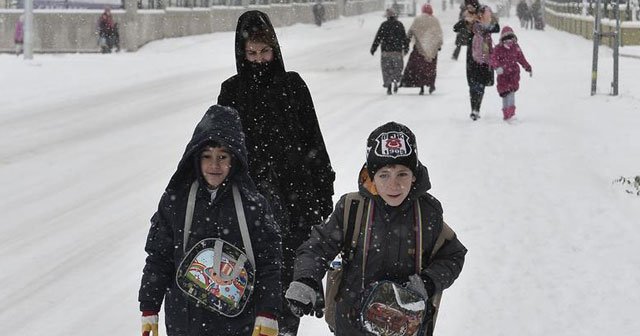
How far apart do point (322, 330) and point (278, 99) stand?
5.84 feet

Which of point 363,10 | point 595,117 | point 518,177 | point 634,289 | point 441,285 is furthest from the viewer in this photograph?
point 363,10

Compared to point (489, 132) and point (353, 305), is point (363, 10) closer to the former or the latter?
point (489, 132)

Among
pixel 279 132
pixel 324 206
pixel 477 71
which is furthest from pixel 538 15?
pixel 279 132

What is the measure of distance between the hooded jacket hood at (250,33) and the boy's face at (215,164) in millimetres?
1129

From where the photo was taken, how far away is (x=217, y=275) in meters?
3.87

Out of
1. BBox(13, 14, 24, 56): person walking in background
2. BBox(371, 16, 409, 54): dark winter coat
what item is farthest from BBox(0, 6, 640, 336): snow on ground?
BBox(13, 14, 24, 56): person walking in background

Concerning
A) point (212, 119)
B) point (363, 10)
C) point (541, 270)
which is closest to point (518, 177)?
point (541, 270)

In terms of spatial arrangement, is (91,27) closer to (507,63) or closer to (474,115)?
(474,115)

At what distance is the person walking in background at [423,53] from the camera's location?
839 inches

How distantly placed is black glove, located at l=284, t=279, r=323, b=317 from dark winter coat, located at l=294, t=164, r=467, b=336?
17 cm

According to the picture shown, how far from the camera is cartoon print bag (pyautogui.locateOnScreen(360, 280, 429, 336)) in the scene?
11.6 feet

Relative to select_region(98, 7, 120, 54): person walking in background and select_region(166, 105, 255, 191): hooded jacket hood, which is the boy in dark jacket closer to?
select_region(166, 105, 255, 191): hooded jacket hood

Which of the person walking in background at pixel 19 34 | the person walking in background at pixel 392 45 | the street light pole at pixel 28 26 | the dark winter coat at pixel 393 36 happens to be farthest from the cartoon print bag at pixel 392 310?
the person walking in background at pixel 19 34

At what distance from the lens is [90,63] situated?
→ 29828 mm
